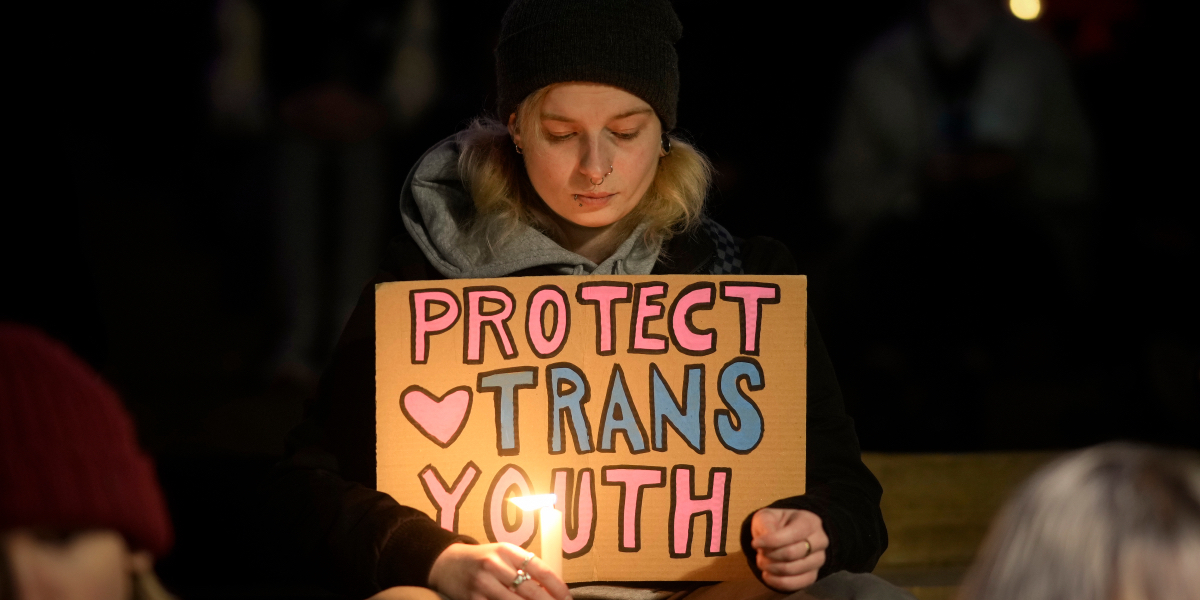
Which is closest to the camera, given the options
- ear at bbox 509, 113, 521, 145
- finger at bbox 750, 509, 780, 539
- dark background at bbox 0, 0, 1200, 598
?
finger at bbox 750, 509, 780, 539

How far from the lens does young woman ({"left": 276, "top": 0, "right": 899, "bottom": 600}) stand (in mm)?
1688

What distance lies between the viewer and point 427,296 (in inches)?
68.9

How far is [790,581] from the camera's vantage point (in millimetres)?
1631

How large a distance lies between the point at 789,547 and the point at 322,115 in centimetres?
210

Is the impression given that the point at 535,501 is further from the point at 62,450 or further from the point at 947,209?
the point at 947,209

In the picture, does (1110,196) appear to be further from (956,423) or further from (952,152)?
(956,423)

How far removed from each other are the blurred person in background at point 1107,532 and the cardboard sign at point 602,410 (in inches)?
30.1

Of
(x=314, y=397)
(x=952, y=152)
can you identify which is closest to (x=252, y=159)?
(x=314, y=397)

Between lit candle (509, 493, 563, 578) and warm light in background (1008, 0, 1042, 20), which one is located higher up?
A: warm light in background (1008, 0, 1042, 20)

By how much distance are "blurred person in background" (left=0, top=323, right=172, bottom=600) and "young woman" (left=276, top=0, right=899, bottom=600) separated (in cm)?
57

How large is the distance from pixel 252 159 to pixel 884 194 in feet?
6.17

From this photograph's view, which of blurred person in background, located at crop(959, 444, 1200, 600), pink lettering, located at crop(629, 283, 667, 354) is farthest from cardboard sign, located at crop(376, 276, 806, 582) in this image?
blurred person in background, located at crop(959, 444, 1200, 600)

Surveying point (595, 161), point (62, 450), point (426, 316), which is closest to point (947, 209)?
point (595, 161)

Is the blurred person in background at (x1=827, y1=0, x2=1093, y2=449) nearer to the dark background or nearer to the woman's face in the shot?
the dark background
